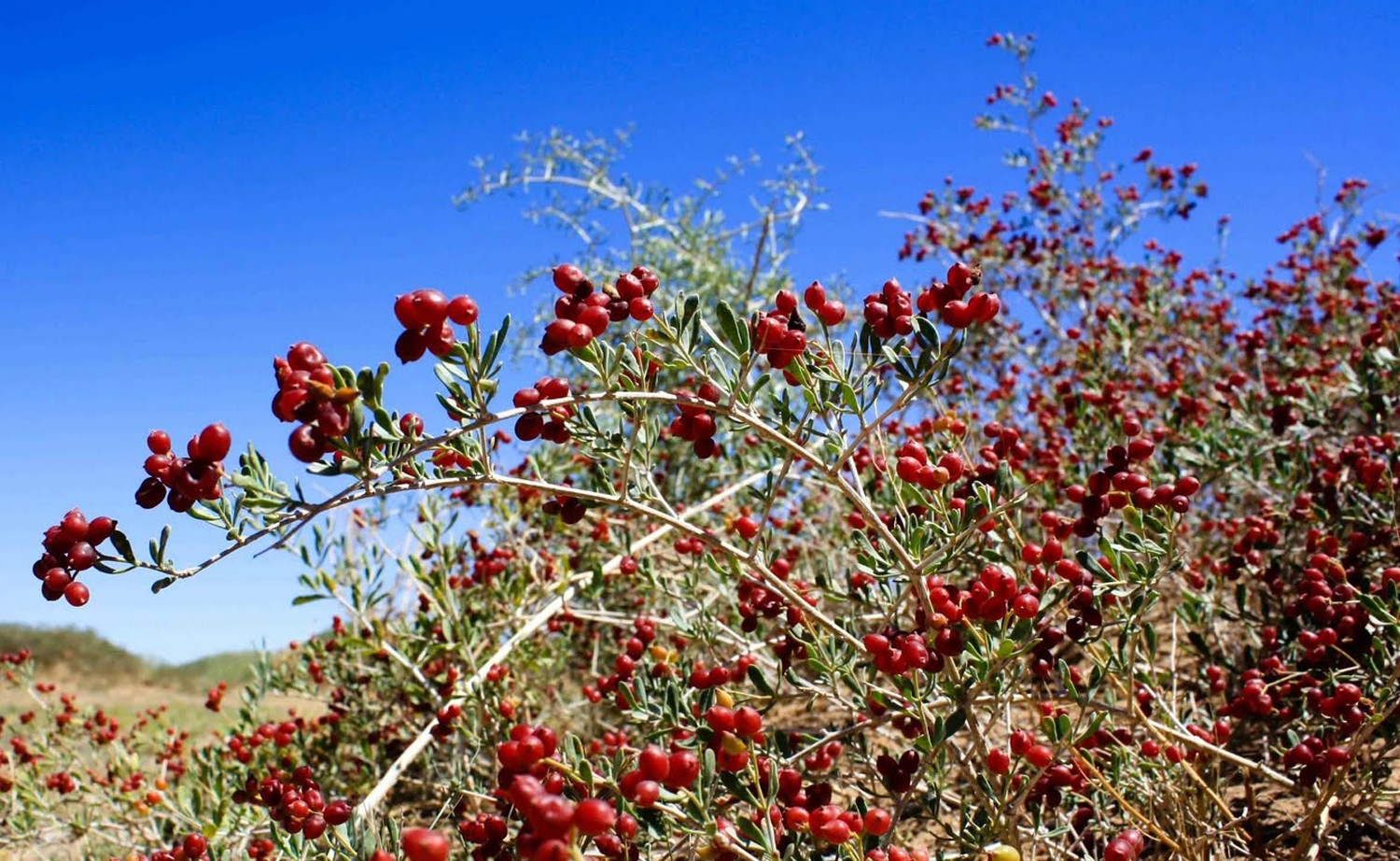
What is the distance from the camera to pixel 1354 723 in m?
2.11

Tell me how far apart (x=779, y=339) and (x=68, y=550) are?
4.10 feet

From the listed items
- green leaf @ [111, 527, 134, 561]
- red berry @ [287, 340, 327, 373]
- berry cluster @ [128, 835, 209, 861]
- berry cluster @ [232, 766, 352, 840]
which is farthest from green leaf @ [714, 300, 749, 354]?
berry cluster @ [128, 835, 209, 861]

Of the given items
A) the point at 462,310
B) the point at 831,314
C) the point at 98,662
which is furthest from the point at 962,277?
the point at 98,662

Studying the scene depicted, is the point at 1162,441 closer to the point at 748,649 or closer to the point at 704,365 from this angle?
the point at 748,649

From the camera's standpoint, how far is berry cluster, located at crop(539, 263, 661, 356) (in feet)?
5.09

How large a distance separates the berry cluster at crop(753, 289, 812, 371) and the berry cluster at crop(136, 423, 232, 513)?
90cm

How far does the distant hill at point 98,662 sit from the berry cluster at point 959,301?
17059 millimetres

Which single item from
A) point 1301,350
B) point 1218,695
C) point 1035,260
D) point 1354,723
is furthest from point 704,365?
point 1035,260

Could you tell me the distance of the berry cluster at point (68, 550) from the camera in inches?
60.9

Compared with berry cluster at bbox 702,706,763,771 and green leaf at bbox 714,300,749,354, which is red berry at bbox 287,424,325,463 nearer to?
green leaf at bbox 714,300,749,354

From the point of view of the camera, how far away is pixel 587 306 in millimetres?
1611

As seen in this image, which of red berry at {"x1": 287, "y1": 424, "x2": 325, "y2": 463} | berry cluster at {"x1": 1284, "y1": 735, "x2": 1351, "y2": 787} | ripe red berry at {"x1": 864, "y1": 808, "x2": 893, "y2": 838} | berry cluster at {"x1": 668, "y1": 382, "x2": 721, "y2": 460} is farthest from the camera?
berry cluster at {"x1": 1284, "y1": 735, "x2": 1351, "y2": 787}

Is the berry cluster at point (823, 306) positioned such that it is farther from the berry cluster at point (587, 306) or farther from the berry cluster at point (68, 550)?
the berry cluster at point (68, 550)

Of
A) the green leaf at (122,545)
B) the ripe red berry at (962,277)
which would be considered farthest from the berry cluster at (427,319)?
the ripe red berry at (962,277)
